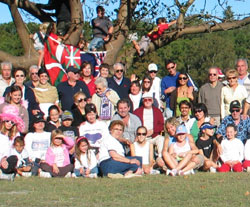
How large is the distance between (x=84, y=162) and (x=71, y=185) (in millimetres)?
1685

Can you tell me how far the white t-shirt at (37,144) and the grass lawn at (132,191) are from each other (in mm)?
1049

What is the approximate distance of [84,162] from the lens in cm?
1119

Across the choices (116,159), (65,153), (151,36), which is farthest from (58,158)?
(151,36)

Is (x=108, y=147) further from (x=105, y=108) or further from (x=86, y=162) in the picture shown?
(x=105, y=108)

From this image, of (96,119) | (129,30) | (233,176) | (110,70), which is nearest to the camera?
(233,176)

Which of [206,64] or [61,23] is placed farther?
[206,64]

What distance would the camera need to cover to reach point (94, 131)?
11.7m

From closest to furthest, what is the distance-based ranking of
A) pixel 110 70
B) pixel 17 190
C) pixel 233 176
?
pixel 17 190
pixel 233 176
pixel 110 70

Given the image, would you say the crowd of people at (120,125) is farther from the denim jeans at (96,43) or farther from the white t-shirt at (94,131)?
the denim jeans at (96,43)

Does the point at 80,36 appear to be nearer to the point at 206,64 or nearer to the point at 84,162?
the point at 84,162

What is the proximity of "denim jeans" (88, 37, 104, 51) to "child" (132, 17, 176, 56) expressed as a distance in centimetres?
80

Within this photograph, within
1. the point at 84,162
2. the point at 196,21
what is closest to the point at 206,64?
the point at 196,21

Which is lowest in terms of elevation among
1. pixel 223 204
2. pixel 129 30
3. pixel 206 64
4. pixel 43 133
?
pixel 223 204

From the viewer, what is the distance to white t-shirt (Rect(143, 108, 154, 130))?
41.4ft
